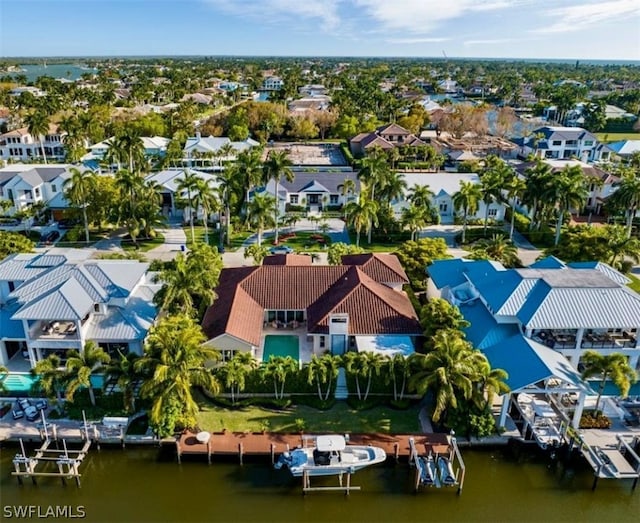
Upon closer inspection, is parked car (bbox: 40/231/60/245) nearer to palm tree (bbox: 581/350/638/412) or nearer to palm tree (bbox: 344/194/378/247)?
palm tree (bbox: 344/194/378/247)

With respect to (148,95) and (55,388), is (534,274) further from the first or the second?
(148,95)

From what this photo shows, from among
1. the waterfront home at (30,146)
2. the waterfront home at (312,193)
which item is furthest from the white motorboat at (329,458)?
the waterfront home at (30,146)

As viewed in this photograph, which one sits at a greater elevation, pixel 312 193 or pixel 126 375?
pixel 312 193

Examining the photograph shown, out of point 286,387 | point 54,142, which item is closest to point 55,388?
point 286,387

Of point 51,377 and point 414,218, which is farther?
point 414,218

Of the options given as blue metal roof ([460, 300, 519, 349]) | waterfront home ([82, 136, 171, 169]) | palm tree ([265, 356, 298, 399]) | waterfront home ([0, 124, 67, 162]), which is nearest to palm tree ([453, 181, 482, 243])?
blue metal roof ([460, 300, 519, 349])

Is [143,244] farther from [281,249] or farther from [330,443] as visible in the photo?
[330,443]

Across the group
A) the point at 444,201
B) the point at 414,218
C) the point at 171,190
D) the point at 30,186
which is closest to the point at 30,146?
the point at 30,186
